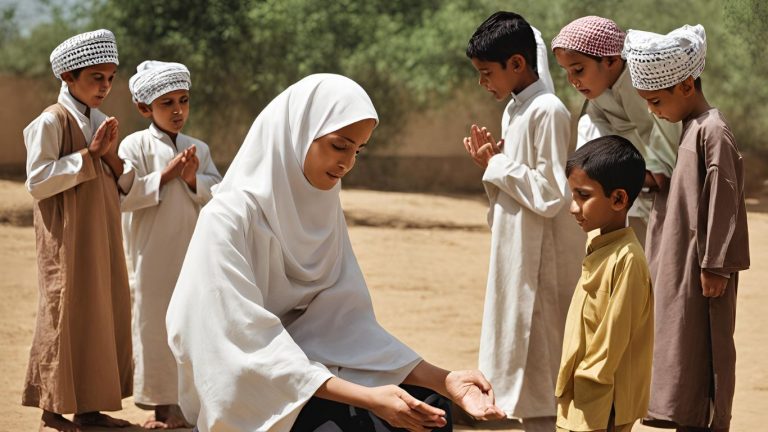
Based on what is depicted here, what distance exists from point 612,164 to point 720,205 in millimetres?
667

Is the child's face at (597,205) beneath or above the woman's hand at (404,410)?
above

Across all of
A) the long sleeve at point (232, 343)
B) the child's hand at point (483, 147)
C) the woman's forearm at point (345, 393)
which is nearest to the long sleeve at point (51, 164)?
the child's hand at point (483, 147)

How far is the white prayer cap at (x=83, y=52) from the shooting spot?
17.6 feet

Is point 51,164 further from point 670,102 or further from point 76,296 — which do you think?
point 670,102

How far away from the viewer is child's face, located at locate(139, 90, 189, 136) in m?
5.74

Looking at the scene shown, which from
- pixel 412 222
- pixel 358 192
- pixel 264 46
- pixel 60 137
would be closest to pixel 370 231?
pixel 412 222

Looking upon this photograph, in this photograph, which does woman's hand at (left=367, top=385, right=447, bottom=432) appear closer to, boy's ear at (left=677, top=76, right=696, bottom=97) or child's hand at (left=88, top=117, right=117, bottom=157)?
boy's ear at (left=677, top=76, right=696, bottom=97)

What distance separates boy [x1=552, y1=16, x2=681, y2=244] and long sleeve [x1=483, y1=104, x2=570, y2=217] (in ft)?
0.67

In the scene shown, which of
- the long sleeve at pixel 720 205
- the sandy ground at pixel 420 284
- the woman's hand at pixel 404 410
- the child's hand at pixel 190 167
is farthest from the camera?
the sandy ground at pixel 420 284

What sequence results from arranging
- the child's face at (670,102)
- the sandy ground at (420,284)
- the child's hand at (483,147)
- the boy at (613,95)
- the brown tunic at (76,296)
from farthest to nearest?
the sandy ground at (420,284)
the brown tunic at (76,296)
the child's hand at (483,147)
the boy at (613,95)
the child's face at (670,102)

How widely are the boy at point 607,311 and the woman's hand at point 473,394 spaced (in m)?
0.62

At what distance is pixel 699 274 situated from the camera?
14.5ft

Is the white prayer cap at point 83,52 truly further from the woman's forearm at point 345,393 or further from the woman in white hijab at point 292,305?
the woman's forearm at point 345,393

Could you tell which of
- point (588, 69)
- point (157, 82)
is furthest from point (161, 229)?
point (588, 69)
